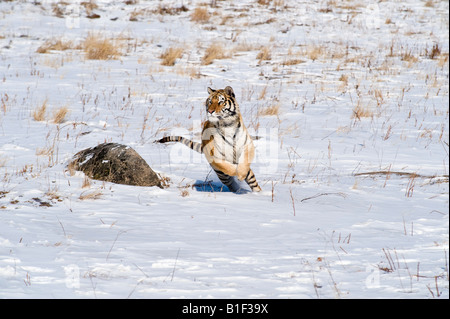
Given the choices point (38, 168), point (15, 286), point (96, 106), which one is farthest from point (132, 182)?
point (96, 106)

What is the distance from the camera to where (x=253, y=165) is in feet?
23.5

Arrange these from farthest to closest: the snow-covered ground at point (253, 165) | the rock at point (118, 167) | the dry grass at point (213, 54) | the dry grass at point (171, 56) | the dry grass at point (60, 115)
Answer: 1. the dry grass at point (213, 54)
2. the dry grass at point (171, 56)
3. the dry grass at point (60, 115)
4. the rock at point (118, 167)
5. the snow-covered ground at point (253, 165)

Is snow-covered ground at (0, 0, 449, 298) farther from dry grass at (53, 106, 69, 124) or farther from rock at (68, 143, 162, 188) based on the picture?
rock at (68, 143, 162, 188)

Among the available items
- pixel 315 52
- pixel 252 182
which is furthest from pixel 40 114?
pixel 315 52

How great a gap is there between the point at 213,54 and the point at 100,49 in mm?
3167

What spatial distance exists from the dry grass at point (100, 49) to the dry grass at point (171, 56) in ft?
4.46

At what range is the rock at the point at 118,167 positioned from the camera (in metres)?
5.74

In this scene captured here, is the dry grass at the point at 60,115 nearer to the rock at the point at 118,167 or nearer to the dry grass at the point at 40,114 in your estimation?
the dry grass at the point at 40,114

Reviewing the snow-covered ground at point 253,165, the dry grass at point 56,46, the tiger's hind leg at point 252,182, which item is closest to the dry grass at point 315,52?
the snow-covered ground at point 253,165

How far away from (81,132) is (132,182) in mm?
2991

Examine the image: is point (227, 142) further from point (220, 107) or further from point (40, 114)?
point (40, 114)

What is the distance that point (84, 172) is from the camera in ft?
Result: 19.4

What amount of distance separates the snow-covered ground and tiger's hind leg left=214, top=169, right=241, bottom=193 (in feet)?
0.56

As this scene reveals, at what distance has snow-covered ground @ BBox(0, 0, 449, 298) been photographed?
3170 mm
